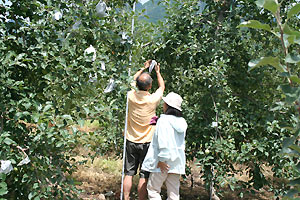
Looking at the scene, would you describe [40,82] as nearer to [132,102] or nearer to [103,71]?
[103,71]

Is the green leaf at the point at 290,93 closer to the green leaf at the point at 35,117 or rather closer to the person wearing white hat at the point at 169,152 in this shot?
the green leaf at the point at 35,117

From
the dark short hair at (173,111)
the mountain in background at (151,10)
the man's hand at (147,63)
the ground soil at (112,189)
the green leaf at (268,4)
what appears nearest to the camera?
the green leaf at (268,4)

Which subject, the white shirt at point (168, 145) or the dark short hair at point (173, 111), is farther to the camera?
the dark short hair at point (173, 111)

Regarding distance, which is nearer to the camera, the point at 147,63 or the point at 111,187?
the point at 147,63

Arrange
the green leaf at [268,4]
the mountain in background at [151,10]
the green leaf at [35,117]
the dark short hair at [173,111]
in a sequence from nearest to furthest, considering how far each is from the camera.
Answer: the green leaf at [268,4], the green leaf at [35,117], the dark short hair at [173,111], the mountain in background at [151,10]

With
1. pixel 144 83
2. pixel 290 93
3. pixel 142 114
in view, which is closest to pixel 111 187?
pixel 142 114

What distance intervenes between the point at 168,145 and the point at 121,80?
91 centimetres

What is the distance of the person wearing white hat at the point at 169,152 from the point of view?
3.26m

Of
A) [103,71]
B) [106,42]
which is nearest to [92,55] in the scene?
[103,71]

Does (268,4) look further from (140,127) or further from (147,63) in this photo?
(147,63)

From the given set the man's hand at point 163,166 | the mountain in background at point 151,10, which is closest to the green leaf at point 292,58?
Answer: the man's hand at point 163,166

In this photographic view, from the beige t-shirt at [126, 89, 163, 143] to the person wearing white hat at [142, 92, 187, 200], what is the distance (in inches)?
21.5

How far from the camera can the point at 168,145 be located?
323 cm

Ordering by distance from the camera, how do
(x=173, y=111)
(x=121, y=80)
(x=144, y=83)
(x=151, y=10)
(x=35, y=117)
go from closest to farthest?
(x=35, y=117)
(x=121, y=80)
(x=173, y=111)
(x=144, y=83)
(x=151, y=10)
